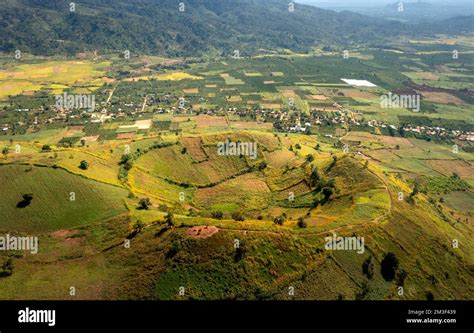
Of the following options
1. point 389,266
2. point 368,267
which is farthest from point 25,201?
point 389,266

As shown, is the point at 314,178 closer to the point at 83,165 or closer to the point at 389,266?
the point at 389,266

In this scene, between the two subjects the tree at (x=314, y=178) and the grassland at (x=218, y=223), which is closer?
the grassland at (x=218, y=223)

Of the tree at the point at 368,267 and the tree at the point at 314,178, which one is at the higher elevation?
the tree at the point at 314,178

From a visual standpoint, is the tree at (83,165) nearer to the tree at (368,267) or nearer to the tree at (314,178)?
the tree at (314,178)

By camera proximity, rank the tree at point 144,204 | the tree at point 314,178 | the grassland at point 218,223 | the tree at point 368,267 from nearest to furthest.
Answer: the grassland at point 218,223 → the tree at point 368,267 → the tree at point 144,204 → the tree at point 314,178

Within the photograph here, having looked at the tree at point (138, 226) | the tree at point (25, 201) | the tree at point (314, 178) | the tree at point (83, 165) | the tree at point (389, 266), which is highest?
the tree at point (83, 165)

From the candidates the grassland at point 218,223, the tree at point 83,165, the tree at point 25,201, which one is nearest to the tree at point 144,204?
the grassland at point 218,223

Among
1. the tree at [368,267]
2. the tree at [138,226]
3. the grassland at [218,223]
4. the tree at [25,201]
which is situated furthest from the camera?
the tree at [25,201]
